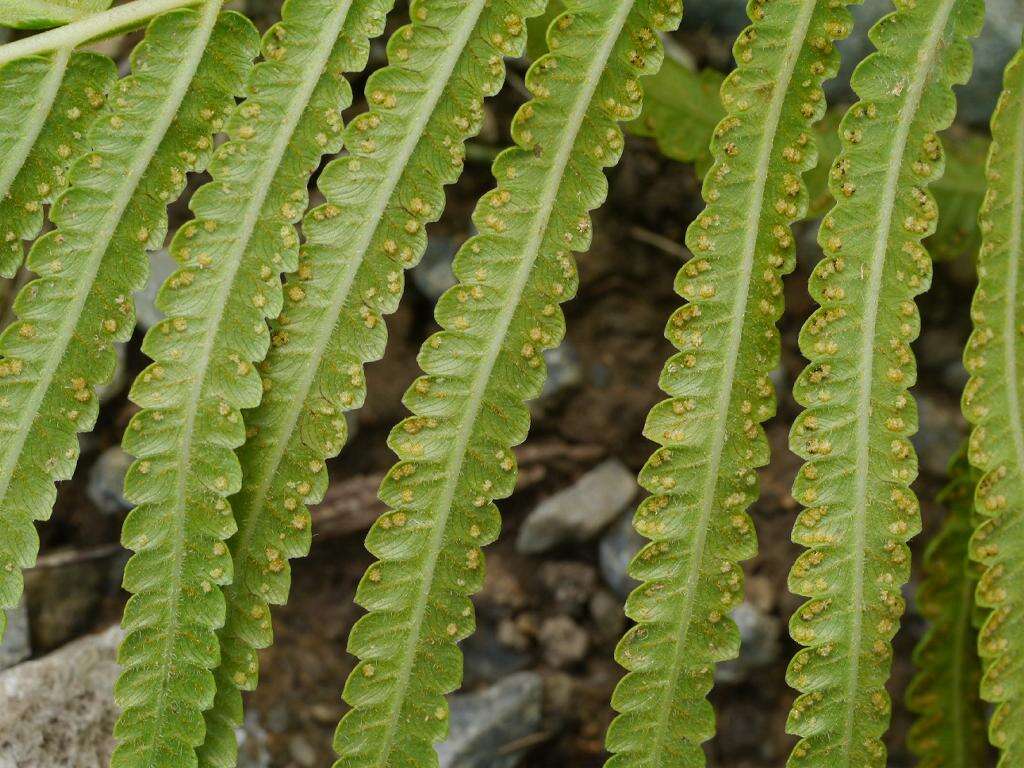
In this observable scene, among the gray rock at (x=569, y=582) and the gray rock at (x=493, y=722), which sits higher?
the gray rock at (x=569, y=582)

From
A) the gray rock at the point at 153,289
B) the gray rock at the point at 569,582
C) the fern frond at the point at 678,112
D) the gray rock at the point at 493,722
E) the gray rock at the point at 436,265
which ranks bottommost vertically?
the gray rock at the point at 493,722

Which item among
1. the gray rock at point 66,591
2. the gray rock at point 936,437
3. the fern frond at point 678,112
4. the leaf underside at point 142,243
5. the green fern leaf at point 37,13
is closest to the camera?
the leaf underside at point 142,243

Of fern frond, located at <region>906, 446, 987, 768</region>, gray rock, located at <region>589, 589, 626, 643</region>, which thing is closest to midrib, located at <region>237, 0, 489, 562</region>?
gray rock, located at <region>589, 589, 626, 643</region>

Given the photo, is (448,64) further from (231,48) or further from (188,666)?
(188,666)

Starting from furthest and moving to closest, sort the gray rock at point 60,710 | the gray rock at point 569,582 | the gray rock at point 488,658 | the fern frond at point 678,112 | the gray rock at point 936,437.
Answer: the gray rock at point 936,437
the gray rock at point 569,582
the gray rock at point 488,658
the fern frond at point 678,112
the gray rock at point 60,710

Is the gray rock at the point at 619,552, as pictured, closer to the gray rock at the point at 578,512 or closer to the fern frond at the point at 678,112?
the gray rock at the point at 578,512

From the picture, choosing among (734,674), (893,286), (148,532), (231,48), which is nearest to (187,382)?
(148,532)

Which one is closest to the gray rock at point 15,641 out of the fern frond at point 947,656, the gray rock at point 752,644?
the gray rock at point 752,644

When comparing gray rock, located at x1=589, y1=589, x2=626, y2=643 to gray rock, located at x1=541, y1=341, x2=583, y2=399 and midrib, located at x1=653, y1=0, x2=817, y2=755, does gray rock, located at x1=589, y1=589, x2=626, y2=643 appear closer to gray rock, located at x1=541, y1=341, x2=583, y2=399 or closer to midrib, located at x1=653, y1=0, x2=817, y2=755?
gray rock, located at x1=541, y1=341, x2=583, y2=399
